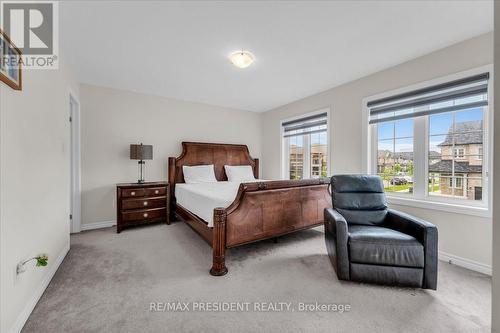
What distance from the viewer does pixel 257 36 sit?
2186mm

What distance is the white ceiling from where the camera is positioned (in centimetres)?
181

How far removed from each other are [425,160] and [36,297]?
4.19 meters

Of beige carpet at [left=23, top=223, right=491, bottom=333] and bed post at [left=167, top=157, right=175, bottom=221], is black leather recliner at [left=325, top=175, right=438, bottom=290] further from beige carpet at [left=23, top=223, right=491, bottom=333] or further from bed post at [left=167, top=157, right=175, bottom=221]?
bed post at [left=167, top=157, right=175, bottom=221]

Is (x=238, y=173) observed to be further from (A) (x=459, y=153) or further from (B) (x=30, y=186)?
(A) (x=459, y=153)

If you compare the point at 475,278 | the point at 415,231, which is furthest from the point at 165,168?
the point at 475,278

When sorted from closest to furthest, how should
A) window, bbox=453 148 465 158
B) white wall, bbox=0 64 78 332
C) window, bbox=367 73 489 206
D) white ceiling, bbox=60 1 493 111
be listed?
white wall, bbox=0 64 78 332 → white ceiling, bbox=60 1 493 111 → window, bbox=367 73 489 206 → window, bbox=453 148 465 158

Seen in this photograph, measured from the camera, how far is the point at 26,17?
174cm

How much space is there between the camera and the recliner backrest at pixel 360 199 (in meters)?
2.41

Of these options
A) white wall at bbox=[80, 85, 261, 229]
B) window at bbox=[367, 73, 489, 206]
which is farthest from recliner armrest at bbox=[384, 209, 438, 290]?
white wall at bbox=[80, 85, 261, 229]

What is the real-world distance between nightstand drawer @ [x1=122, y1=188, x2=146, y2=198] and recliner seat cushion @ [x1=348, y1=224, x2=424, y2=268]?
3.12 m

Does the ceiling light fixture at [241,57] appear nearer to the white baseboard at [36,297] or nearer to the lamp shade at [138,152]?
the lamp shade at [138,152]

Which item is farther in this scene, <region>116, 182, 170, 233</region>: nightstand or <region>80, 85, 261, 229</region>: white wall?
<region>80, 85, 261, 229</region>: white wall

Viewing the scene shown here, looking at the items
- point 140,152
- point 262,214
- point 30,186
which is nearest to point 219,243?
point 262,214

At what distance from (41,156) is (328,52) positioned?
311 cm
